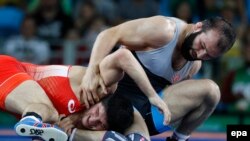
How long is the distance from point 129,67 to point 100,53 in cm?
40

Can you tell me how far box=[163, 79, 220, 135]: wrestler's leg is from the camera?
16.0 ft

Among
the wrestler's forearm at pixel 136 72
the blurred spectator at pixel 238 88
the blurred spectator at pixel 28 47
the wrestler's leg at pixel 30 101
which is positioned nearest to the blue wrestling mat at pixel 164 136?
the blurred spectator at pixel 238 88

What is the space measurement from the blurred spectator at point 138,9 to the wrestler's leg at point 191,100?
11.7ft

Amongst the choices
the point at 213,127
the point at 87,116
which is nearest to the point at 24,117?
the point at 87,116

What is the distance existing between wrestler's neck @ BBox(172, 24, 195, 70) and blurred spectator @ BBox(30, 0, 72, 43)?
3.22 metres

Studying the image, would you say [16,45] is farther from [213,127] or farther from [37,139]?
[37,139]

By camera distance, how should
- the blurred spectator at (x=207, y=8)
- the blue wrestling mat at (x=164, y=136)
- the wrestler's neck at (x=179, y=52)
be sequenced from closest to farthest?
1. the wrestler's neck at (x=179, y=52)
2. the blue wrestling mat at (x=164, y=136)
3. the blurred spectator at (x=207, y=8)

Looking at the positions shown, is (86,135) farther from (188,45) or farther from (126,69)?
(188,45)

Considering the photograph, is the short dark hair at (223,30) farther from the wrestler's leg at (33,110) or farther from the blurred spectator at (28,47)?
the blurred spectator at (28,47)

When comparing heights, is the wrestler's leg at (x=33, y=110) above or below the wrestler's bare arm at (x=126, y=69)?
below

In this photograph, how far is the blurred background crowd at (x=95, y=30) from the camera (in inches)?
299

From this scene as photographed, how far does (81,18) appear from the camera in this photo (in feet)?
27.9

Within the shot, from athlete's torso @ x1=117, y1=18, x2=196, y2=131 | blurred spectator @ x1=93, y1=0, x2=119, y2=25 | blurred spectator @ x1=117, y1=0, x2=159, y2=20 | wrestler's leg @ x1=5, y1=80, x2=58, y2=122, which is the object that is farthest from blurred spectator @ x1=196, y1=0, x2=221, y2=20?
wrestler's leg @ x1=5, y1=80, x2=58, y2=122

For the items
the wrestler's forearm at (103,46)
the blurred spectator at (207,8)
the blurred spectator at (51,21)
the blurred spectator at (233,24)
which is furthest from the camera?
the blurred spectator at (207,8)
